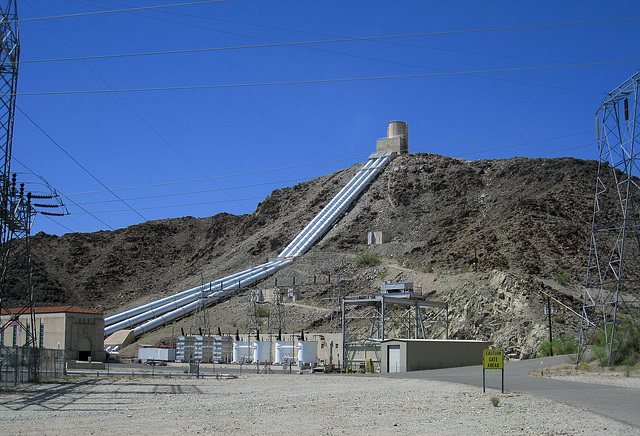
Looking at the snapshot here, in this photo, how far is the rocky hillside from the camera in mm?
56625

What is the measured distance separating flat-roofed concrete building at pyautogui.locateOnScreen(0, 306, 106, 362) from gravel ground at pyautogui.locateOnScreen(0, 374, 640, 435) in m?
23.9

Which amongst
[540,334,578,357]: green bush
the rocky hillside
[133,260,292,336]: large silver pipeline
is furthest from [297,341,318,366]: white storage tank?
[133,260,292,336]: large silver pipeline

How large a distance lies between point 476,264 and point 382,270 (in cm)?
1368

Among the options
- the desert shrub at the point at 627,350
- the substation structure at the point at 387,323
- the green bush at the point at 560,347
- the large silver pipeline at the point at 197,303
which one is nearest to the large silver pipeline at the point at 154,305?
the large silver pipeline at the point at 197,303

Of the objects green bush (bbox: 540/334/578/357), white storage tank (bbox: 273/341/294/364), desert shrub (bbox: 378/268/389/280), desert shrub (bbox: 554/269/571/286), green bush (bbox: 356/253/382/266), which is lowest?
white storage tank (bbox: 273/341/294/364)

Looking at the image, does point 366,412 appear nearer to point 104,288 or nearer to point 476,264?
point 476,264

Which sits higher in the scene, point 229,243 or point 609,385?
point 229,243

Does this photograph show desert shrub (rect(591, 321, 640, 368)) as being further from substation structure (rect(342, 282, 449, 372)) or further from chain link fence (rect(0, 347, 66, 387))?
chain link fence (rect(0, 347, 66, 387))

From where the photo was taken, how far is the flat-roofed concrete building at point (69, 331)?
161ft

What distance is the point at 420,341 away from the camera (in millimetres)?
41469

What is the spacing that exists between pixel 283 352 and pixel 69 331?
16363 mm

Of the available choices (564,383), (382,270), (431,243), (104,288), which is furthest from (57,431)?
(104,288)

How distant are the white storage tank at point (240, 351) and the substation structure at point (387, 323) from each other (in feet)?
28.0

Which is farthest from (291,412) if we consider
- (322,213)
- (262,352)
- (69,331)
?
(322,213)
